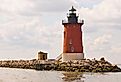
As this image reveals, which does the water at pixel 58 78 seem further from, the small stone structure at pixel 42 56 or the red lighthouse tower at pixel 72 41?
the small stone structure at pixel 42 56

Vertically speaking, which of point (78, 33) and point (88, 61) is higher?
point (78, 33)

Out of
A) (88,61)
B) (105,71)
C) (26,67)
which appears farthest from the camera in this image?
(26,67)

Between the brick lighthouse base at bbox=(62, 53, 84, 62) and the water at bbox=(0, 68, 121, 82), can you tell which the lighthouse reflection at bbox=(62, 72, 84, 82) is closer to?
the water at bbox=(0, 68, 121, 82)

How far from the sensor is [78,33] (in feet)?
200

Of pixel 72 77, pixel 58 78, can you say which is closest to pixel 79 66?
pixel 72 77

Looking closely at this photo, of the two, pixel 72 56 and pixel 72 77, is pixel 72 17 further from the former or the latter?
pixel 72 77

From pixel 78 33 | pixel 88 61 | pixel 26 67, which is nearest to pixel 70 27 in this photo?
pixel 78 33

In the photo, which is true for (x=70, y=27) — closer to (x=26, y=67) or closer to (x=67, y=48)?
(x=67, y=48)

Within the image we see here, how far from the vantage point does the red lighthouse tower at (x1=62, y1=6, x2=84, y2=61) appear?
61.0 meters

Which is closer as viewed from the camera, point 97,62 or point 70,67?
point 70,67

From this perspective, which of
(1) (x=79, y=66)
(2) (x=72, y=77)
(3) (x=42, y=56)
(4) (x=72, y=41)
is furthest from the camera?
(3) (x=42, y=56)

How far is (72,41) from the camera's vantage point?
60.9 meters

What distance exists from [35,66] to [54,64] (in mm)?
2738

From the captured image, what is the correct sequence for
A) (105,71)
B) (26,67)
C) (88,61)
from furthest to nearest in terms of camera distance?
(26,67), (88,61), (105,71)
